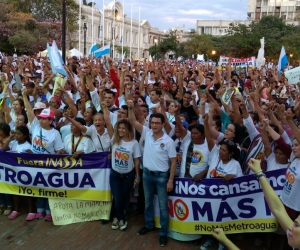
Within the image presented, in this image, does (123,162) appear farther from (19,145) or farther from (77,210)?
(19,145)

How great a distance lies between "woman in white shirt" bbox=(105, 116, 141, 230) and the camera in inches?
185

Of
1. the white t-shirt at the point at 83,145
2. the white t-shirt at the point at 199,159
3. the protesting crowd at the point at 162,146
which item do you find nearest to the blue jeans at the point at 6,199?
the protesting crowd at the point at 162,146

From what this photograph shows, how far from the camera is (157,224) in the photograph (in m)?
4.92

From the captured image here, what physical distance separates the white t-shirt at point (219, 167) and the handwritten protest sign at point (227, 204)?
88 mm

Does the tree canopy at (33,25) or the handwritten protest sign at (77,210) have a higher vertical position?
the tree canopy at (33,25)

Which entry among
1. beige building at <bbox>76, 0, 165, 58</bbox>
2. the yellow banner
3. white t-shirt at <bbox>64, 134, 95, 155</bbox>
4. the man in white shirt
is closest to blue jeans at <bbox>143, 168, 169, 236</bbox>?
the man in white shirt

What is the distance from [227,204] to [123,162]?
4.90 ft

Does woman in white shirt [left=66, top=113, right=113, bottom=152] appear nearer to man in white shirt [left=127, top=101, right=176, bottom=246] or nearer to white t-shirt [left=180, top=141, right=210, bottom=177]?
man in white shirt [left=127, top=101, right=176, bottom=246]

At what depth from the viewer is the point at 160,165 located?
4449mm

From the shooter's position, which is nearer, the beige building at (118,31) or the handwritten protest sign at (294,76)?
the handwritten protest sign at (294,76)

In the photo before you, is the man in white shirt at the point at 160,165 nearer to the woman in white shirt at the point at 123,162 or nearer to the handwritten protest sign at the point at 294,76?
the woman in white shirt at the point at 123,162

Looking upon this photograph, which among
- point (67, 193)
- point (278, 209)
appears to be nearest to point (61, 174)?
point (67, 193)

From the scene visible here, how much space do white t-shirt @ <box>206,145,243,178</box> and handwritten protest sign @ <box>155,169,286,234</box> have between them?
0.09 meters

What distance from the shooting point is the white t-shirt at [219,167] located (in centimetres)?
431
